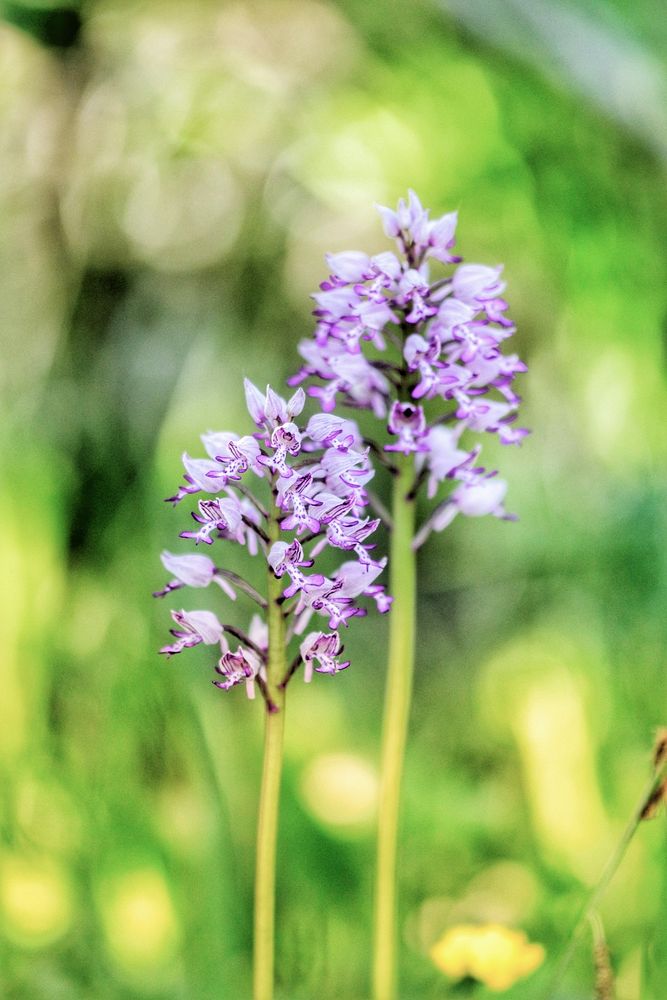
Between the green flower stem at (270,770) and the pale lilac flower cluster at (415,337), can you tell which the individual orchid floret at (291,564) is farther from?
the pale lilac flower cluster at (415,337)

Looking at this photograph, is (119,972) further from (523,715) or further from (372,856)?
(523,715)

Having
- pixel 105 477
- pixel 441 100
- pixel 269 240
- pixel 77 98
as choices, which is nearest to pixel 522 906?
pixel 105 477

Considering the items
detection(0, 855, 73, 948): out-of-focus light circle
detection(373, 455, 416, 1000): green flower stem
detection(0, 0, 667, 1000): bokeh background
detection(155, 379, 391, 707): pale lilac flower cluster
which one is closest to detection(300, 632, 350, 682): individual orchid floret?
detection(155, 379, 391, 707): pale lilac flower cluster

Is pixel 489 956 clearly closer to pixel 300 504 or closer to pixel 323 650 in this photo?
pixel 323 650

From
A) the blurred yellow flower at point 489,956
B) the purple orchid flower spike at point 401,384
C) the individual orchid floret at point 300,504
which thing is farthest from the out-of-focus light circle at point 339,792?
the individual orchid floret at point 300,504

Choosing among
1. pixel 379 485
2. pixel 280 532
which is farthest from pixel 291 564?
pixel 379 485

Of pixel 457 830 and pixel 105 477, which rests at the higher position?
pixel 105 477

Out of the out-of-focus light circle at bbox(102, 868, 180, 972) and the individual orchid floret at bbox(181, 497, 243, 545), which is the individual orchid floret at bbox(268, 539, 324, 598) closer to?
the individual orchid floret at bbox(181, 497, 243, 545)
